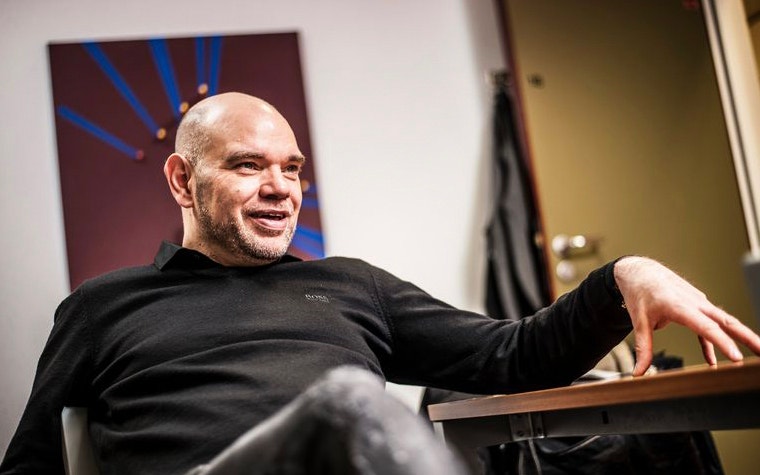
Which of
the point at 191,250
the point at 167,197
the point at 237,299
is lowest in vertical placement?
the point at 237,299

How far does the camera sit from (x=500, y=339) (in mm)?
1677

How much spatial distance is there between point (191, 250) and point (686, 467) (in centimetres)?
131

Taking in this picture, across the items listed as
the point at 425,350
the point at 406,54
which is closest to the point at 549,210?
the point at 406,54

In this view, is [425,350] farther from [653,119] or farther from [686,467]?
[653,119]

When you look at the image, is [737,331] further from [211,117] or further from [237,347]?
[211,117]

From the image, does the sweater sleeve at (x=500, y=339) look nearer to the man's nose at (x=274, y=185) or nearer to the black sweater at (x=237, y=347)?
the black sweater at (x=237, y=347)

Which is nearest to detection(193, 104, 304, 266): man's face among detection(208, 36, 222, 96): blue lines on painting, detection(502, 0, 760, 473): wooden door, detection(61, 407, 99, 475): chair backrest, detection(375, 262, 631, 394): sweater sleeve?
detection(375, 262, 631, 394): sweater sleeve

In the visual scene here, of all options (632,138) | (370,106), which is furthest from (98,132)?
(632,138)

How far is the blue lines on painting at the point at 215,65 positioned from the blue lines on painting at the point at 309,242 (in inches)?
21.6

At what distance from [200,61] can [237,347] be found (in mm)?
1620

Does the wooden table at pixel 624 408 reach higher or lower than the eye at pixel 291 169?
lower

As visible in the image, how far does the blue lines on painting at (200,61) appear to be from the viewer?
2934 mm

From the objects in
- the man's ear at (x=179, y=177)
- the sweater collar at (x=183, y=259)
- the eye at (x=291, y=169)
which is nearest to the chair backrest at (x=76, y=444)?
the sweater collar at (x=183, y=259)

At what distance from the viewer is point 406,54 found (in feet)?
10.4
